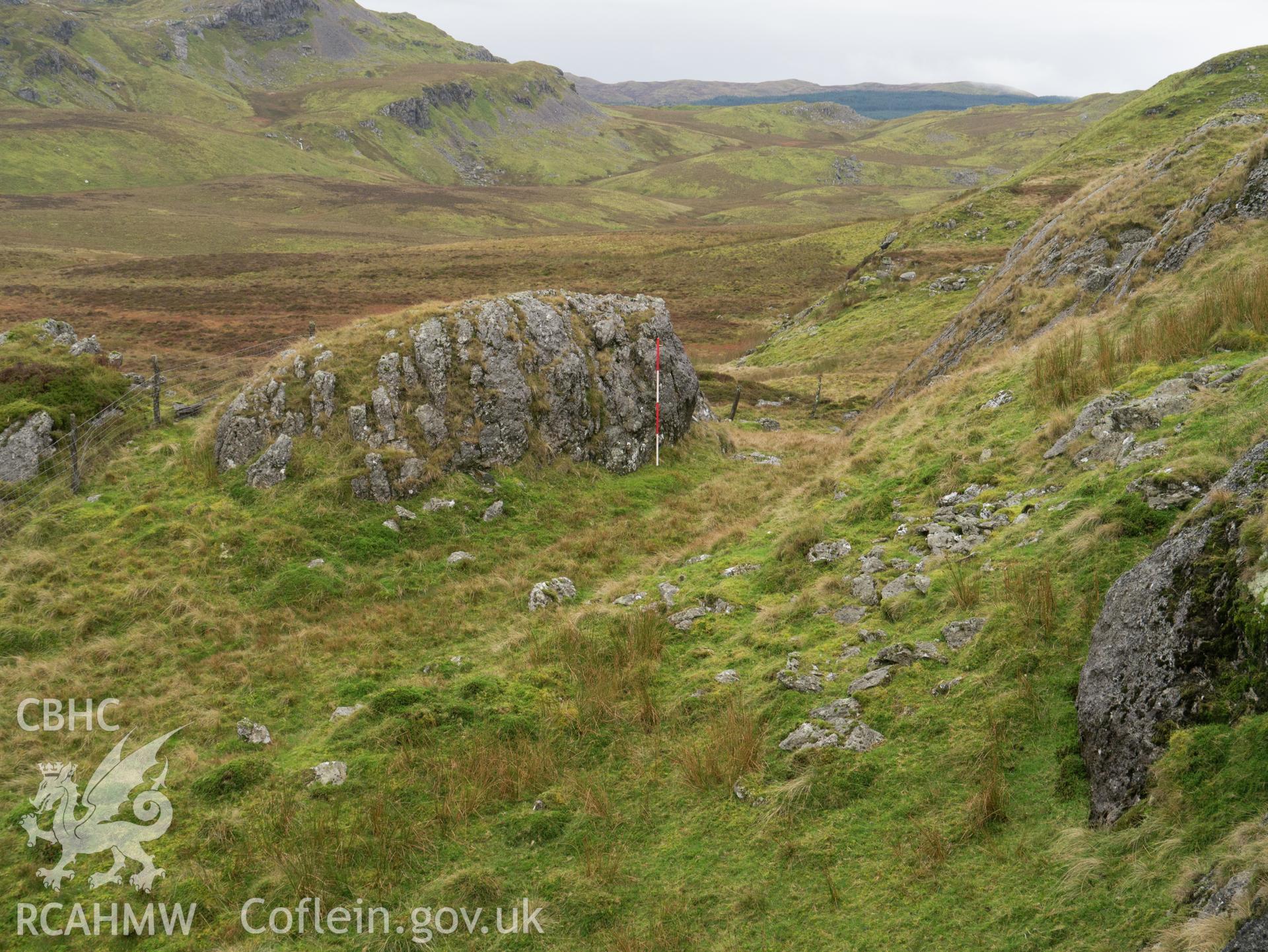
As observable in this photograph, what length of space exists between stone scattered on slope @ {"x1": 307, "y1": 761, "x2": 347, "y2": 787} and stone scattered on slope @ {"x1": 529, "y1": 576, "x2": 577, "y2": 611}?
528cm

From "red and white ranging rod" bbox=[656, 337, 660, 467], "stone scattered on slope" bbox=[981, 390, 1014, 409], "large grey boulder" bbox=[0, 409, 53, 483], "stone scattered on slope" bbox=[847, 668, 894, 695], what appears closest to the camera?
"stone scattered on slope" bbox=[847, 668, 894, 695]

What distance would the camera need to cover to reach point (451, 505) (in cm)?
1802

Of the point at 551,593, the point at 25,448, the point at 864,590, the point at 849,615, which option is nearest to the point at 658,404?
the point at 551,593

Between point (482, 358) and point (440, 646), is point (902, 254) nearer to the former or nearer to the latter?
point (482, 358)

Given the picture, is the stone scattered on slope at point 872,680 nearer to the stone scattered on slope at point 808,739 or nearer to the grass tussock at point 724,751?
the stone scattered on slope at point 808,739

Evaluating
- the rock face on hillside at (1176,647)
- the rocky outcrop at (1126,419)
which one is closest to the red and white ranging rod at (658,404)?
the rocky outcrop at (1126,419)

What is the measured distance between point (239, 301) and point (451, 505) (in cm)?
5542

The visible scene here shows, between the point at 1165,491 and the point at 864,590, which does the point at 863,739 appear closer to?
the point at 864,590

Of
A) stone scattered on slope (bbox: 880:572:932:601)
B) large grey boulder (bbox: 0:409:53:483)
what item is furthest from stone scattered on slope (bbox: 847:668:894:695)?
large grey boulder (bbox: 0:409:53:483)

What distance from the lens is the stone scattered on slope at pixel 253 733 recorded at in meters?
11.2

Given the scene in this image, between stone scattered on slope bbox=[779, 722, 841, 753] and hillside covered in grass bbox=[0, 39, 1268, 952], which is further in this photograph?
stone scattered on slope bbox=[779, 722, 841, 753]

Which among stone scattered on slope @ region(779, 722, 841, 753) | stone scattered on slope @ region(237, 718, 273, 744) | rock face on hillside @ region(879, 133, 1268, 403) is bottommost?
stone scattered on slope @ region(237, 718, 273, 744)

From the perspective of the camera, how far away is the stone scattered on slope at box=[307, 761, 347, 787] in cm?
972

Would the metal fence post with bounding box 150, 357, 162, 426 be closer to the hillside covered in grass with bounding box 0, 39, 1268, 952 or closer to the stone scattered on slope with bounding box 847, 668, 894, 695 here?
the hillside covered in grass with bounding box 0, 39, 1268, 952
